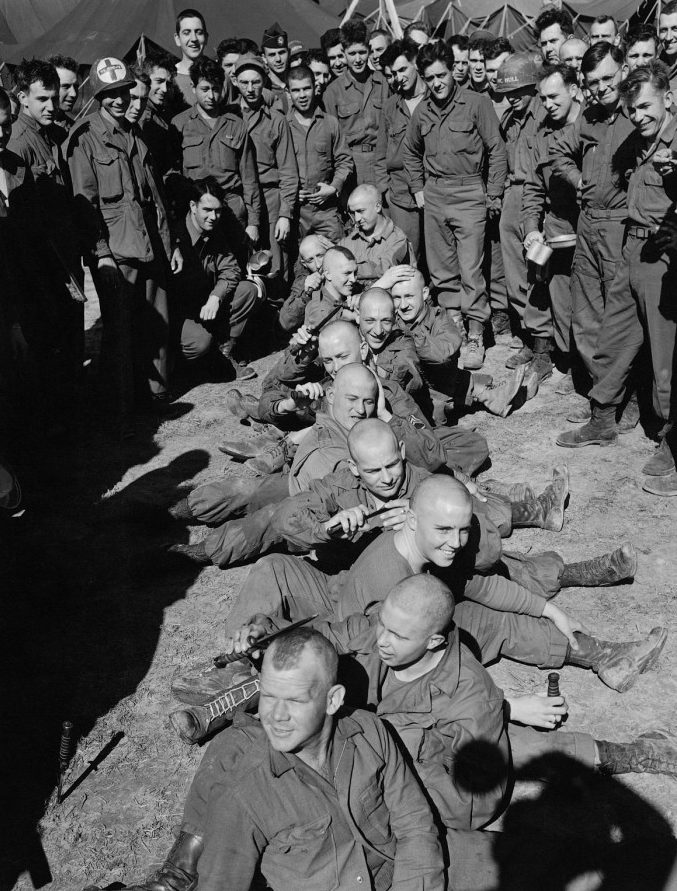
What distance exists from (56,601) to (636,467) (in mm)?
4418

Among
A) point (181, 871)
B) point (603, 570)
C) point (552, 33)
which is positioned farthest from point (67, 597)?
point (552, 33)

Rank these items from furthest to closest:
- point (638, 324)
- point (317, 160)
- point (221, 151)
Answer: point (317, 160)
point (221, 151)
point (638, 324)

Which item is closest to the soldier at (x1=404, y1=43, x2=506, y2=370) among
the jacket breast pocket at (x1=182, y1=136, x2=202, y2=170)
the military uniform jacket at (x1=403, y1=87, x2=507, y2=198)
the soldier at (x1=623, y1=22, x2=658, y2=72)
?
the military uniform jacket at (x1=403, y1=87, x2=507, y2=198)

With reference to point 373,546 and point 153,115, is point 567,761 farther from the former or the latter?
point 153,115

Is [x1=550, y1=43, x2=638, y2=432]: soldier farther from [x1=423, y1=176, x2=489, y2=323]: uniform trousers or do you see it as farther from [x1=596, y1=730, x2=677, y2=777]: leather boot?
[x1=596, y1=730, x2=677, y2=777]: leather boot

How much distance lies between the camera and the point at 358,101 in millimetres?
10125

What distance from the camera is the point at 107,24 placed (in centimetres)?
1497

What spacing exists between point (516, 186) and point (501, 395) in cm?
236

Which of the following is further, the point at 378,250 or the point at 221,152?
the point at 221,152

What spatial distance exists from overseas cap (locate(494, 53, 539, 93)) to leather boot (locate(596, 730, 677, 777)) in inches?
274

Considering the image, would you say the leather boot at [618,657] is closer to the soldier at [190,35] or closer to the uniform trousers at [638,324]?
the uniform trousers at [638,324]

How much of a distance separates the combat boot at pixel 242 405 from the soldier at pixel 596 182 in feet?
9.32

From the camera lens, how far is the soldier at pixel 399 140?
9.54 metres

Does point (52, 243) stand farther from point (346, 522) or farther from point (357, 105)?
point (346, 522)
